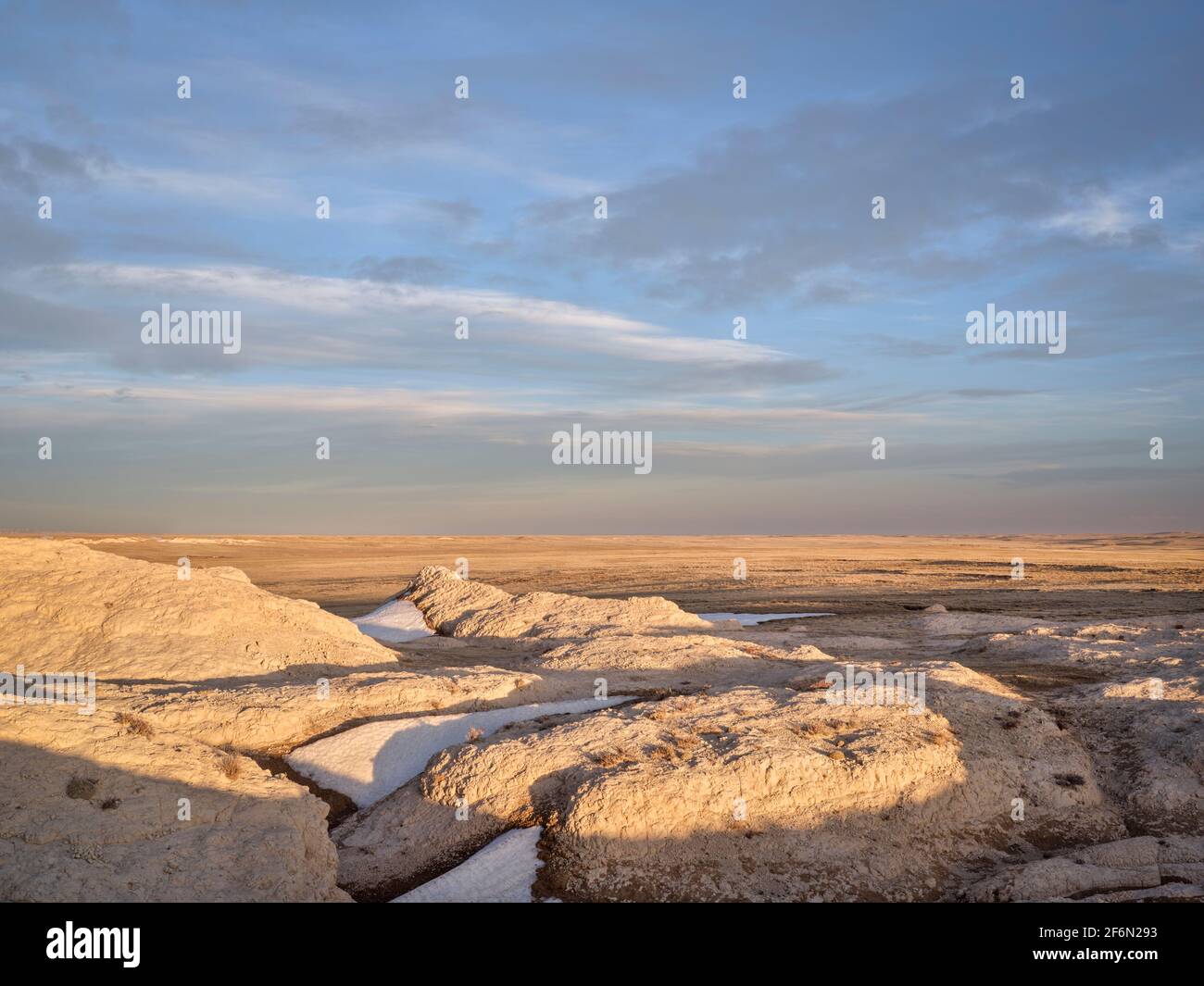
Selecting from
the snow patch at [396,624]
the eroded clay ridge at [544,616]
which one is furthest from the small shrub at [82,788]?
the snow patch at [396,624]

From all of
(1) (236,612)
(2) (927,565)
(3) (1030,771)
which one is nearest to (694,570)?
(2) (927,565)

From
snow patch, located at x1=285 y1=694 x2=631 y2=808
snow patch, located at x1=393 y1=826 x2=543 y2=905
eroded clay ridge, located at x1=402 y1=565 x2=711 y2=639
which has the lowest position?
snow patch, located at x1=393 y1=826 x2=543 y2=905

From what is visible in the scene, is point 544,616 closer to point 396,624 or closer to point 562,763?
point 396,624

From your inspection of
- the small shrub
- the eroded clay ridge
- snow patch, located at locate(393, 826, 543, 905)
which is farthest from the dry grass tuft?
the eroded clay ridge

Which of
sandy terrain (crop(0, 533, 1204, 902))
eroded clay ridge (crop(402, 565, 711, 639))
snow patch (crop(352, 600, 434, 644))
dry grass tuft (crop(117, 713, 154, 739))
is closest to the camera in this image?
sandy terrain (crop(0, 533, 1204, 902))

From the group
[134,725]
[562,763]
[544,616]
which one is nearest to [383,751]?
[562,763]

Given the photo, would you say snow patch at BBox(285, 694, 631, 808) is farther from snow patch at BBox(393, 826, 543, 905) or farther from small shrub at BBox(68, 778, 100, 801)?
small shrub at BBox(68, 778, 100, 801)
